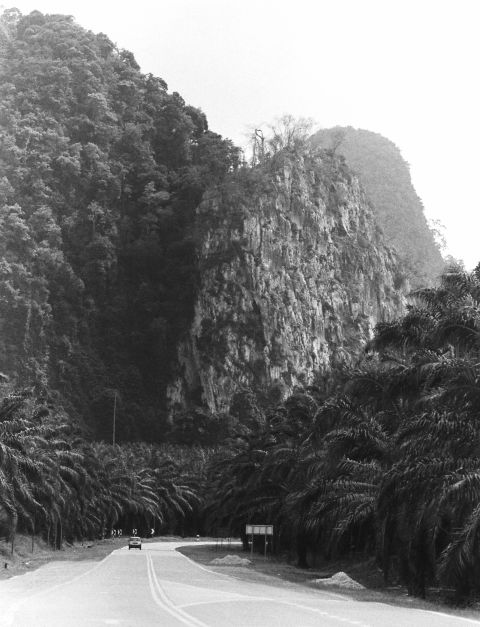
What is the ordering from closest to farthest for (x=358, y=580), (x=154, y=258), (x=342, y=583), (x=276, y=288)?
(x=342, y=583), (x=358, y=580), (x=276, y=288), (x=154, y=258)

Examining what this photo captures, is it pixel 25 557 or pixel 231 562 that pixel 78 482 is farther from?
pixel 231 562

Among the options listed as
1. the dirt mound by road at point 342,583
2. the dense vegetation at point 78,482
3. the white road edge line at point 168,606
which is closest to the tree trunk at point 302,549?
the dense vegetation at point 78,482

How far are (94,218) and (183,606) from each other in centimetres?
15290

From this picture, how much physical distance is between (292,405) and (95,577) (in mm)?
21559

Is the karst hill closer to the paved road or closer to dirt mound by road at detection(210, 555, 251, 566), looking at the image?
dirt mound by road at detection(210, 555, 251, 566)

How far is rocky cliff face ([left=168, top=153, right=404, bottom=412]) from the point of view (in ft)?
511

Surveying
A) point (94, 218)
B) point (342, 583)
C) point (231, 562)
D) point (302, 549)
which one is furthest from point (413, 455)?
point (94, 218)

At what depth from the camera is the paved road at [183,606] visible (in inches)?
691

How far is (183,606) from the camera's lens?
21812 millimetres

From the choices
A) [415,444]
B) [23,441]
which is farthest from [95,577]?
[415,444]

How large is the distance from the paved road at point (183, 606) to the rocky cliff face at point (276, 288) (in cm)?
11673

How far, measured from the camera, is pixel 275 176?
166500 millimetres

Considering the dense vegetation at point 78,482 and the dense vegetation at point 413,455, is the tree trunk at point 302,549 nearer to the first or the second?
the dense vegetation at point 413,455

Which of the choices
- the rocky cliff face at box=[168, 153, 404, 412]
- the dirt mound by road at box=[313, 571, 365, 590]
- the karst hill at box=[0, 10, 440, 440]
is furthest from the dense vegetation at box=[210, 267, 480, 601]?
the rocky cliff face at box=[168, 153, 404, 412]
